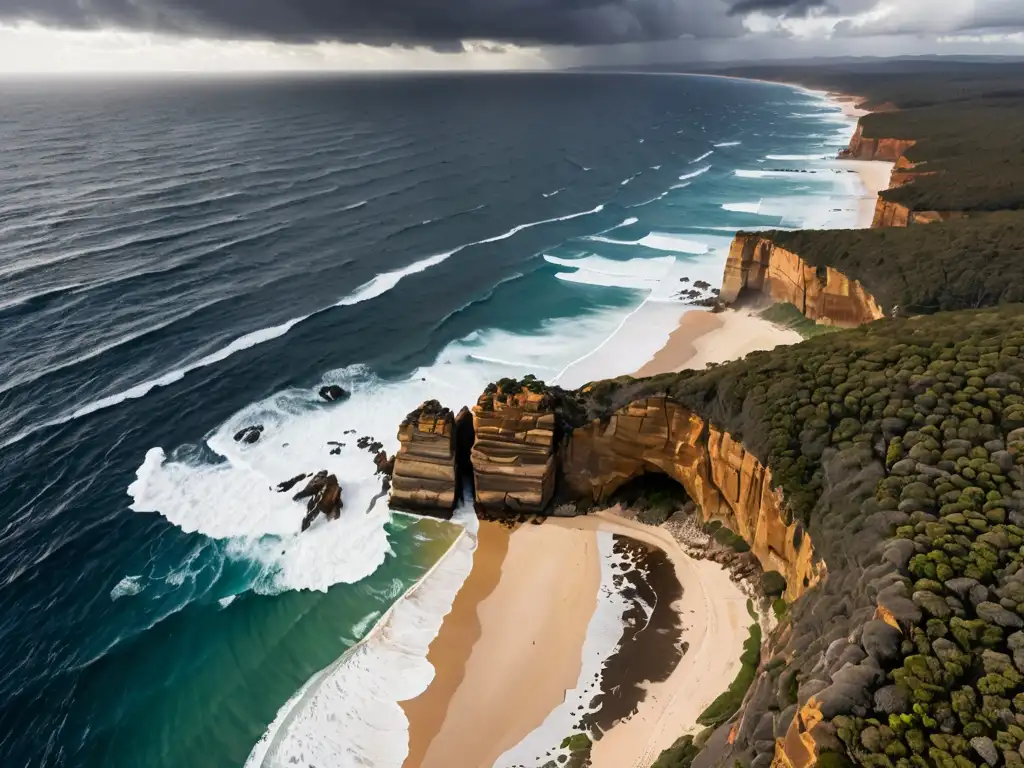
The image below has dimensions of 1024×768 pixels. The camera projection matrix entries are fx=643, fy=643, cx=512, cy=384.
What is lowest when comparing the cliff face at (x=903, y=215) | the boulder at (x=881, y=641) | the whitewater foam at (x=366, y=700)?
the whitewater foam at (x=366, y=700)

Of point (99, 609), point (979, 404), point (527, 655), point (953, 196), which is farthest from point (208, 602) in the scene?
point (953, 196)

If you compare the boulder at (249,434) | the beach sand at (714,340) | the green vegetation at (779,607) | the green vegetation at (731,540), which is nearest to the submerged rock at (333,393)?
the boulder at (249,434)

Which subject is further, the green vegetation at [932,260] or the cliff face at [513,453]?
the green vegetation at [932,260]

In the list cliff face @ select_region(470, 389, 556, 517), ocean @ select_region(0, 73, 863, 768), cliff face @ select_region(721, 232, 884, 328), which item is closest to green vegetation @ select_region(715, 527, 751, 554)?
cliff face @ select_region(470, 389, 556, 517)

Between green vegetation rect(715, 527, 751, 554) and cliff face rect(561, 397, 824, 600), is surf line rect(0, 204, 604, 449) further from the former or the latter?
Result: green vegetation rect(715, 527, 751, 554)

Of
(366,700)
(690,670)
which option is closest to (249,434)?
(366,700)

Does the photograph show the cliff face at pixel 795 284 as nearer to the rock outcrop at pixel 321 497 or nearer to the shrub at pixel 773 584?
the shrub at pixel 773 584

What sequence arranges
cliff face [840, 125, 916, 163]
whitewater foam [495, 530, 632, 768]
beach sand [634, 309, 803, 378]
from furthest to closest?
cliff face [840, 125, 916, 163] < beach sand [634, 309, 803, 378] < whitewater foam [495, 530, 632, 768]

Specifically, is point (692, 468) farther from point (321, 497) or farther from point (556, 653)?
point (321, 497)
